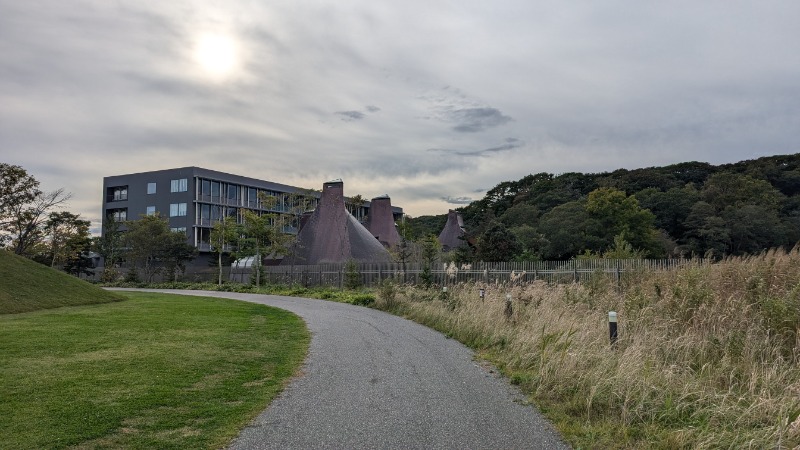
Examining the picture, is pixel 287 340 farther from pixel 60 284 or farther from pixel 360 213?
pixel 360 213

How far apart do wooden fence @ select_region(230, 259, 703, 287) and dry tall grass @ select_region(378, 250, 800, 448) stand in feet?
6.51

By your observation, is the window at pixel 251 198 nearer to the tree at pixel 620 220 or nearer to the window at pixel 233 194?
the window at pixel 233 194

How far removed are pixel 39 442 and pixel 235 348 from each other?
18.7 ft

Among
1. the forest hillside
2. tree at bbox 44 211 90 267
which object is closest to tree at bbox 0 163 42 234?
tree at bbox 44 211 90 267

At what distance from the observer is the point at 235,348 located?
10.7 metres

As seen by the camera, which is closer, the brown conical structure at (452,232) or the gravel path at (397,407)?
the gravel path at (397,407)

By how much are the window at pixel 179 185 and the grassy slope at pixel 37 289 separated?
124 feet

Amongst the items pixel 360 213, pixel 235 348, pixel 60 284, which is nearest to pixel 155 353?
pixel 235 348

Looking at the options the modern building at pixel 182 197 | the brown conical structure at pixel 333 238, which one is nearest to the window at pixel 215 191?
the modern building at pixel 182 197

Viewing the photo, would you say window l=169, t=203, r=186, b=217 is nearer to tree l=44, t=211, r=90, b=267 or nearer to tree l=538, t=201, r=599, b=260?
tree l=44, t=211, r=90, b=267

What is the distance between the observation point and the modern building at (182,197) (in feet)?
200

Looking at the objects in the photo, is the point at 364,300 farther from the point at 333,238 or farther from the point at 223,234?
the point at 333,238

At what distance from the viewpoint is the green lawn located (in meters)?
5.38

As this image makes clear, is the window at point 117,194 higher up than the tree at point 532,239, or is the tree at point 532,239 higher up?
the window at point 117,194
